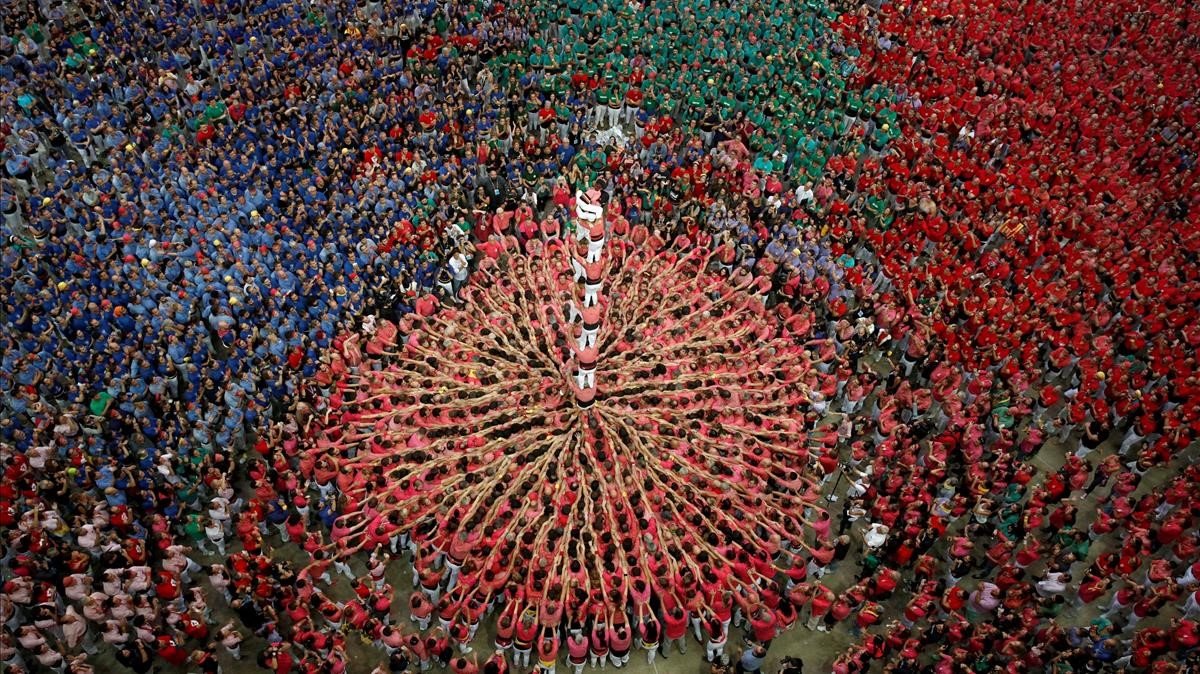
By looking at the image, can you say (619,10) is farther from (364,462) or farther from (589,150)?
(364,462)

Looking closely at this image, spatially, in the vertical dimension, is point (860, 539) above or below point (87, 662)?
above

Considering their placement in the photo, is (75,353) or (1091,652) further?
(75,353)

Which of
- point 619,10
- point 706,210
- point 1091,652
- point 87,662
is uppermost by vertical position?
point 619,10

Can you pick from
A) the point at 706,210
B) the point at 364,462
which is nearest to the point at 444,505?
the point at 364,462

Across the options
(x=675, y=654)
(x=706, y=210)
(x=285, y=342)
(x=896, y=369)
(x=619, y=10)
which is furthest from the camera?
(x=619, y=10)

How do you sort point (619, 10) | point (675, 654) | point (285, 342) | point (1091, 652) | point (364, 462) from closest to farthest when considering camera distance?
1. point (1091, 652)
2. point (675, 654)
3. point (364, 462)
4. point (285, 342)
5. point (619, 10)

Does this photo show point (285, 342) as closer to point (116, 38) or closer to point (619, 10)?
point (116, 38)
